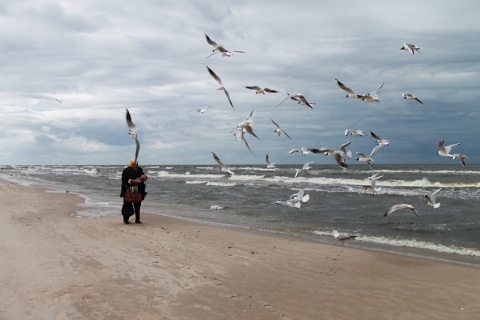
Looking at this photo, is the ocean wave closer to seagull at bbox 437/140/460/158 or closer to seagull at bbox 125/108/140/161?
seagull at bbox 437/140/460/158

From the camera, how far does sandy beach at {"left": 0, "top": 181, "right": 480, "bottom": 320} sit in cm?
481

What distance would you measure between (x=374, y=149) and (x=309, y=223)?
5101 mm

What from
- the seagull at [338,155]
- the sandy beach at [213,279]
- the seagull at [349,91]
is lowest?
the sandy beach at [213,279]

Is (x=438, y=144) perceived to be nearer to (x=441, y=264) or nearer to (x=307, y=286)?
(x=441, y=264)

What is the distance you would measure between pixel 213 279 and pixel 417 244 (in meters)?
5.81

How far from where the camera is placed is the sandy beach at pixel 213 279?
189 inches

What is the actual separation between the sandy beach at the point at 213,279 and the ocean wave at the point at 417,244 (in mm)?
1363

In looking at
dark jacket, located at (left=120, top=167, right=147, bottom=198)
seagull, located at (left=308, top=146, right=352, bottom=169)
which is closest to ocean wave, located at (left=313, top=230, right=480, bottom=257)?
seagull, located at (left=308, top=146, right=352, bottom=169)

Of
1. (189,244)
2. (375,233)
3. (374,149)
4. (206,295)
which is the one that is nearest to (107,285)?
(206,295)

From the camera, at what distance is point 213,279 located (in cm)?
599

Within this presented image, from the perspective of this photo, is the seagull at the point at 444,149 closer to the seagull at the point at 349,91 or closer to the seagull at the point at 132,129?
the seagull at the point at 349,91

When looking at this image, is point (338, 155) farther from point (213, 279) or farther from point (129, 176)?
point (129, 176)

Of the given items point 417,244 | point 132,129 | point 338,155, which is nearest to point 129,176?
point 132,129

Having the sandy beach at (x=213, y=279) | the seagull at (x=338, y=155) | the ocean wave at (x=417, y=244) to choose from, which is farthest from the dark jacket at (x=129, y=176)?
the seagull at (x=338, y=155)
